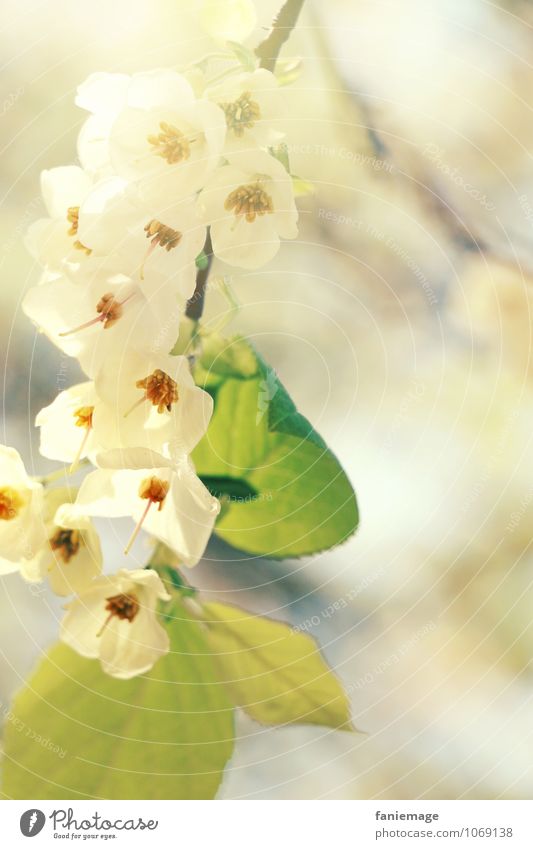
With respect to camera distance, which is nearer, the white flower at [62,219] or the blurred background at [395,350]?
the white flower at [62,219]

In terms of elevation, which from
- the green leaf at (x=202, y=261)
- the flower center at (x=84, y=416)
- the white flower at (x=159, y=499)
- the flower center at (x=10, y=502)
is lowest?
the flower center at (x=10, y=502)

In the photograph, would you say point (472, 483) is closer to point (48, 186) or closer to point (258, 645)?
point (258, 645)

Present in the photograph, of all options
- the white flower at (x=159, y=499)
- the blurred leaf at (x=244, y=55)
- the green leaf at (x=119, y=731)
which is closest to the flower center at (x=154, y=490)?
the white flower at (x=159, y=499)

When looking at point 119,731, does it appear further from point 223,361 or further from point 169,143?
point 169,143

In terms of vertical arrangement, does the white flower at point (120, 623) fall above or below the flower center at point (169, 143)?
below

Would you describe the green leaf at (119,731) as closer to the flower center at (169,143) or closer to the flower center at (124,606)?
the flower center at (124,606)

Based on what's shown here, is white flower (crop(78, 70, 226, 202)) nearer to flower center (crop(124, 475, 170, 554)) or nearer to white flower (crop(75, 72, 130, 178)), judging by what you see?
white flower (crop(75, 72, 130, 178))

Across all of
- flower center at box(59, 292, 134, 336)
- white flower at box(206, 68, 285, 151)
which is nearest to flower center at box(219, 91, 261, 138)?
white flower at box(206, 68, 285, 151)
